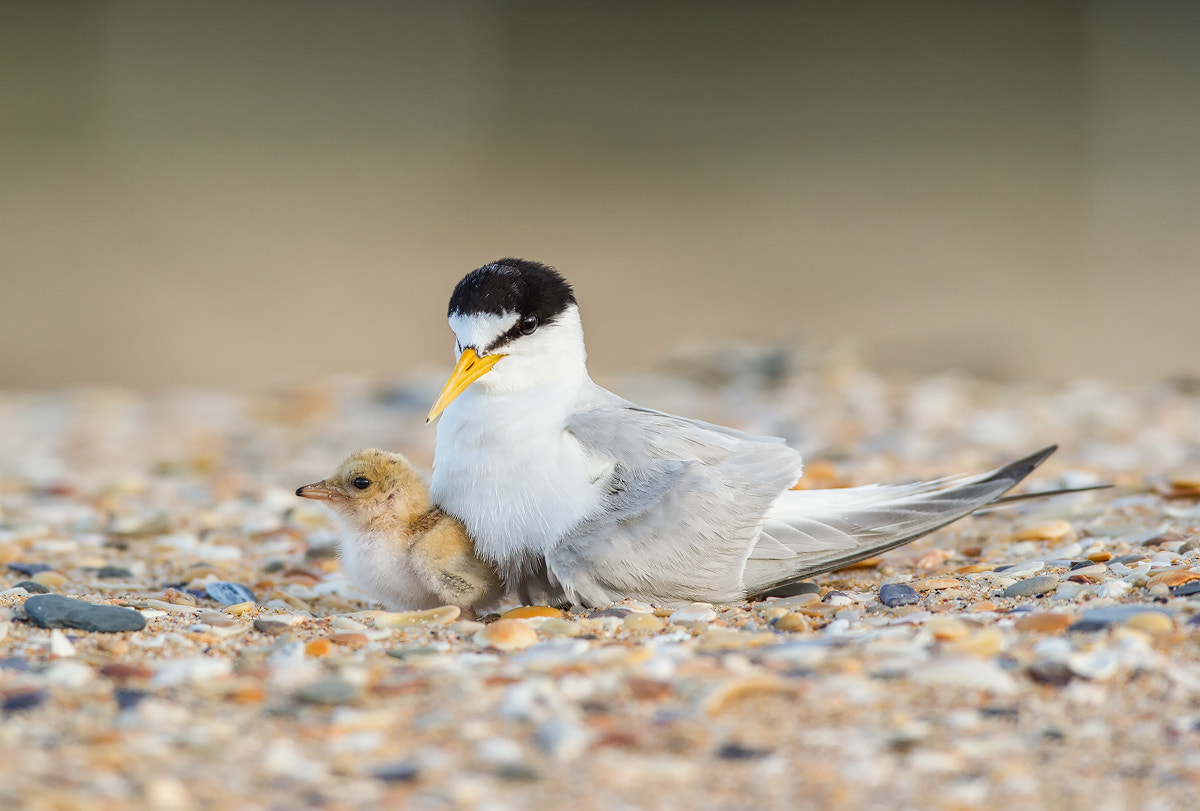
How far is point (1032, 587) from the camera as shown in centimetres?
277

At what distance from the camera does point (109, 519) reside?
4.22 metres

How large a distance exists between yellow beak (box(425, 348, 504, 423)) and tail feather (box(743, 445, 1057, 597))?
742 millimetres

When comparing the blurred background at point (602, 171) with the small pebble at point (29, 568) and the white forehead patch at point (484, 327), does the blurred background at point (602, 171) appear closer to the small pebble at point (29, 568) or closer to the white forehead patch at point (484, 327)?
the small pebble at point (29, 568)

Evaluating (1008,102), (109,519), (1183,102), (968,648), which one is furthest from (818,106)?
(968,648)

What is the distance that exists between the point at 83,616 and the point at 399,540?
2.37ft

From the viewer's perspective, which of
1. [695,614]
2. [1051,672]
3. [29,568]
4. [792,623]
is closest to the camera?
[1051,672]

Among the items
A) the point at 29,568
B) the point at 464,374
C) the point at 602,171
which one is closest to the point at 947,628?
the point at 464,374

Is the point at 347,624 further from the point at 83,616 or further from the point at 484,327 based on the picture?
the point at 484,327

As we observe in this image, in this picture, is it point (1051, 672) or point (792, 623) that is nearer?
point (1051, 672)

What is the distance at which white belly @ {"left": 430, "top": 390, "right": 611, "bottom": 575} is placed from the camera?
2824mm

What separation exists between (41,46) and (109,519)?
7219 millimetres

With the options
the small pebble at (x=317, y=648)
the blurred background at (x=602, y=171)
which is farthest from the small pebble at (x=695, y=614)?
the blurred background at (x=602, y=171)

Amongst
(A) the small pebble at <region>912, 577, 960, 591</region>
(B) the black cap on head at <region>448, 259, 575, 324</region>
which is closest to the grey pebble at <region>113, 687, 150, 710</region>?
(B) the black cap on head at <region>448, 259, 575, 324</region>

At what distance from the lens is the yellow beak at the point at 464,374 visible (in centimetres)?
288
